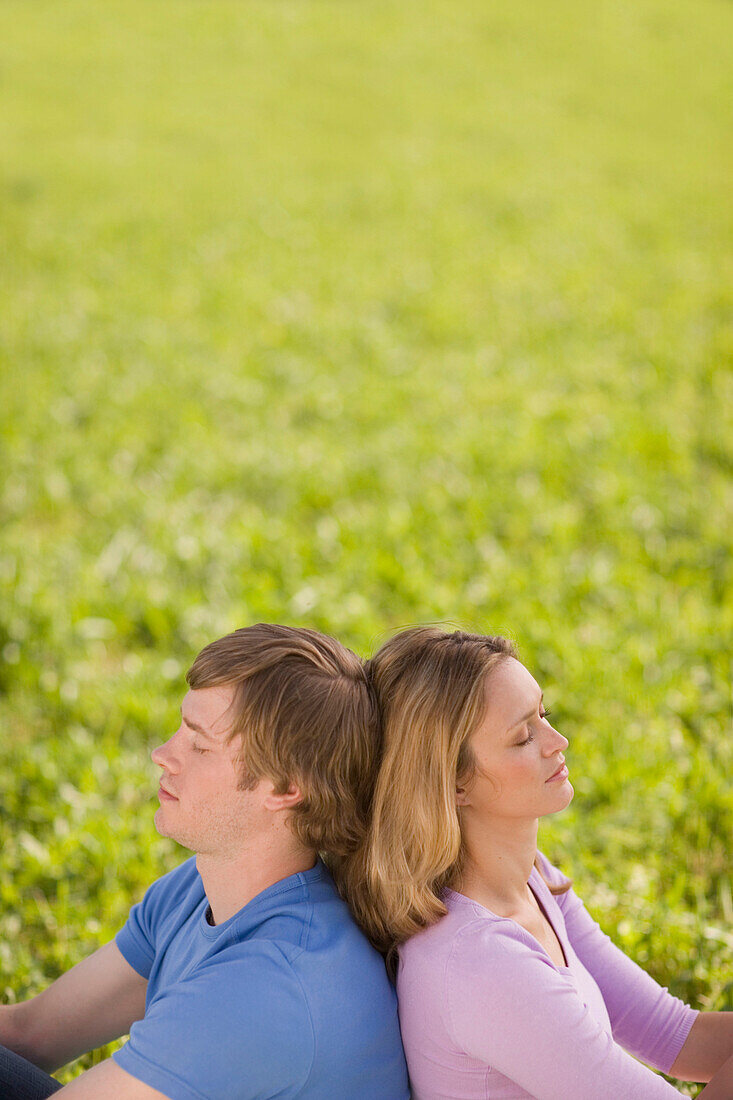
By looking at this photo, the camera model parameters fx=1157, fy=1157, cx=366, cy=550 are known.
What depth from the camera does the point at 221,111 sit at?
19.5 metres

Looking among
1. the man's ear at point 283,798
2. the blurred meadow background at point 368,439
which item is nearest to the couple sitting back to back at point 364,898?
the man's ear at point 283,798

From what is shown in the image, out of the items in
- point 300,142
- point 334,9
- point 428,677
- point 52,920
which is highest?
point 334,9

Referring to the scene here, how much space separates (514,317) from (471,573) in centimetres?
531

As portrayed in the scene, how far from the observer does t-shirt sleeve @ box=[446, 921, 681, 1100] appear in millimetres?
1983

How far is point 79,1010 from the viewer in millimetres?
2611

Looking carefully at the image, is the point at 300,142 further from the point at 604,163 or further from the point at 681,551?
the point at 681,551

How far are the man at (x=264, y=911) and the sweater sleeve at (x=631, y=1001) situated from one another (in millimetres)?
570

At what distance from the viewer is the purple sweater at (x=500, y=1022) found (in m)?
1.99

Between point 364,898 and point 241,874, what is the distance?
245 millimetres

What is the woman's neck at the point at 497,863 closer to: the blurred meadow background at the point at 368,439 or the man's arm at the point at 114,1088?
the man's arm at the point at 114,1088

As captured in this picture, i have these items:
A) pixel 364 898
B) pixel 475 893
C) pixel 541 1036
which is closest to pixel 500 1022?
pixel 541 1036

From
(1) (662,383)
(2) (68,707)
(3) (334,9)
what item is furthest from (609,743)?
Answer: (3) (334,9)

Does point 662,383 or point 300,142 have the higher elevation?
point 300,142

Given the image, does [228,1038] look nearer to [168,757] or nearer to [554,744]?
[168,757]
